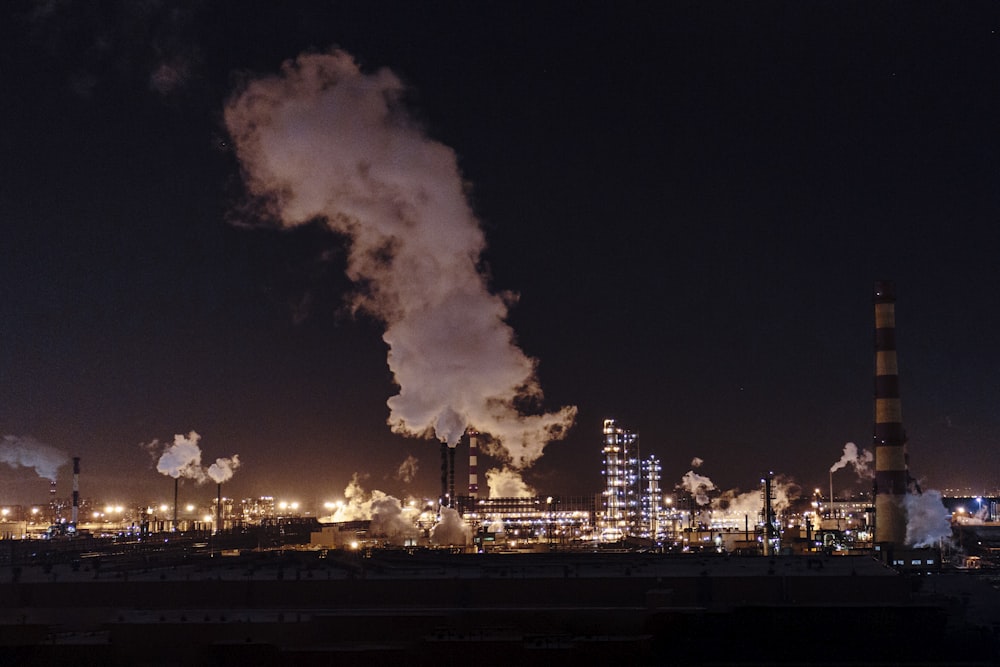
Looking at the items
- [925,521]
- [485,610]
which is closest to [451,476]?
[925,521]

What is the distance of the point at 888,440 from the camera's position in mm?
70000

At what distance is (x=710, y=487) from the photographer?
170250mm

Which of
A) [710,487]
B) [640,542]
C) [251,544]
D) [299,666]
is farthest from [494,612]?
[710,487]

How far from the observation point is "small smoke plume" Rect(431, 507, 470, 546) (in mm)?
93375

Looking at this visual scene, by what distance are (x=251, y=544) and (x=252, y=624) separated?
54.4 m

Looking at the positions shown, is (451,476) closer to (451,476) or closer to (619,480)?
(451,476)

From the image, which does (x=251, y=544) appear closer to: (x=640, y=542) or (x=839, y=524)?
(x=640, y=542)

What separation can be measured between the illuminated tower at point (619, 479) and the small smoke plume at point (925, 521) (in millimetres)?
Answer: 43264

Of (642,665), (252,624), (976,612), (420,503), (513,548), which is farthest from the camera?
(420,503)

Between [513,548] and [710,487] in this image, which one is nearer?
[513,548]

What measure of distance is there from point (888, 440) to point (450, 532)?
38.9 m

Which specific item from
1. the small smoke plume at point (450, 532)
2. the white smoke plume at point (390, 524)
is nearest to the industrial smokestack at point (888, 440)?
the small smoke plume at point (450, 532)

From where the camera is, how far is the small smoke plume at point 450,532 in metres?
93.4

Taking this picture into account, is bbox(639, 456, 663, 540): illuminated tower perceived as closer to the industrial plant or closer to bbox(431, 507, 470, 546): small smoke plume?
bbox(431, 507, 470, 546): small smoke plume
